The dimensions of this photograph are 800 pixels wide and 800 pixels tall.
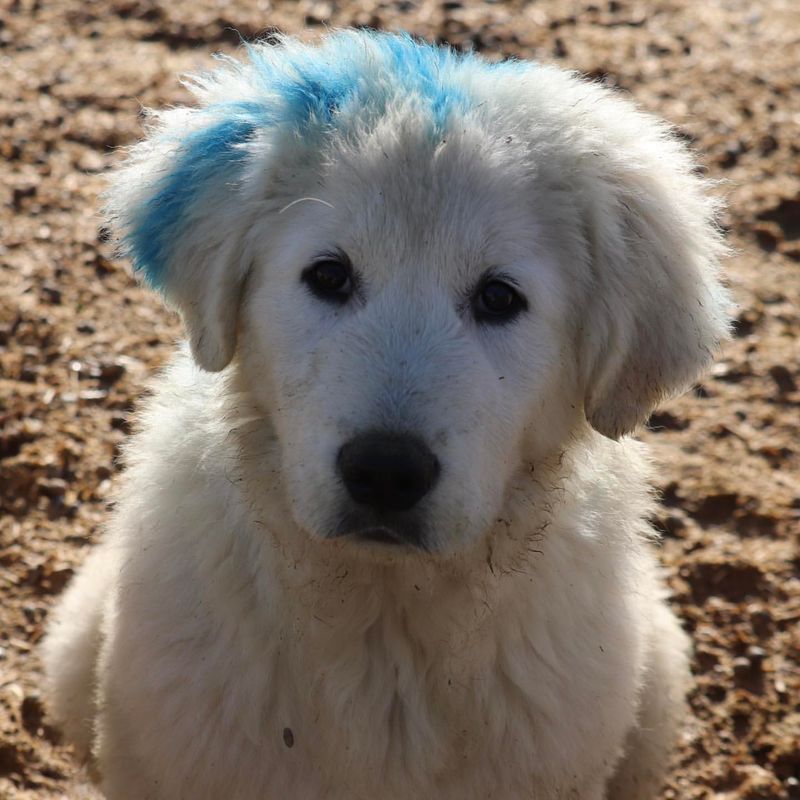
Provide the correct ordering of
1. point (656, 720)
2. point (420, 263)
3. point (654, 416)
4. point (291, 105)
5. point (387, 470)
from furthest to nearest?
point (654, 416)
point (656, 720)
point (291, 105)
point (420, 263)
point (387, 470)

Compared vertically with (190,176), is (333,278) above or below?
below

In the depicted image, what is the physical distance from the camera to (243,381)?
3.02m

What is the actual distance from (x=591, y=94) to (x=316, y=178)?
2.46 feet

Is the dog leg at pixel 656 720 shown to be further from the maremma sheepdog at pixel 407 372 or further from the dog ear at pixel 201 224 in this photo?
the dog ear at pixel 201 224

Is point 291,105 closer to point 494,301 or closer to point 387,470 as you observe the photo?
point 494,301

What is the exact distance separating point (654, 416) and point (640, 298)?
256cm

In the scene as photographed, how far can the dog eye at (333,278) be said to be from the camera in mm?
2752

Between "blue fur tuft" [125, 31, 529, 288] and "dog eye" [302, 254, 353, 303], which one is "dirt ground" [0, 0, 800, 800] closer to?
"blue fur tuft" [125, 31, 529, 288]

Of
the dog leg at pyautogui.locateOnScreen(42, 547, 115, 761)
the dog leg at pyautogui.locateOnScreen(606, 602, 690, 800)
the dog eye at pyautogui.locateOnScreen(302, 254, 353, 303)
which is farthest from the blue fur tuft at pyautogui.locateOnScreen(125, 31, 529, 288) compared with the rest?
the dog leg at pyautogui.locateOnScreen(606, 602, 690, 800)

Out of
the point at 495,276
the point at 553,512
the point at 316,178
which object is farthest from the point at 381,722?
the point at 316,178

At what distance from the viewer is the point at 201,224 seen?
116 inches

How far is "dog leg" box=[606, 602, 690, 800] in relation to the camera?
12.4 feet

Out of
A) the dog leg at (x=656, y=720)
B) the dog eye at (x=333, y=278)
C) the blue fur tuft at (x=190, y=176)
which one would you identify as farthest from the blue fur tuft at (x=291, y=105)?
the dog leg at (x=656, y=720)

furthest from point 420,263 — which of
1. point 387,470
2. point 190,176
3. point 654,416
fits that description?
point 654,416
